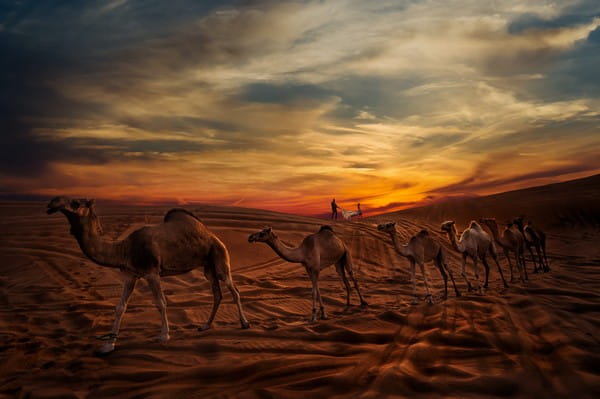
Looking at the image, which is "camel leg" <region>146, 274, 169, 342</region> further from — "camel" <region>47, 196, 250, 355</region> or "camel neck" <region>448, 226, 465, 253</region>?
"camel neck" <region>448, 226, 465, 253</region>

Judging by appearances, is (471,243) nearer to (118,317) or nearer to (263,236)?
(263,236)

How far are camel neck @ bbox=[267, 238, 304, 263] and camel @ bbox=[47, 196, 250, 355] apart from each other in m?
1.23

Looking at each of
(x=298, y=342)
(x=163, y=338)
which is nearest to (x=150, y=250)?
(x=163, y=338)

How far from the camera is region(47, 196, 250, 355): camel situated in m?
5.50

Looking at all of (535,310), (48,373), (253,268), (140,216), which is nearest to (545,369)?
(535,310)

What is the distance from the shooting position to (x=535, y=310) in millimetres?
7594

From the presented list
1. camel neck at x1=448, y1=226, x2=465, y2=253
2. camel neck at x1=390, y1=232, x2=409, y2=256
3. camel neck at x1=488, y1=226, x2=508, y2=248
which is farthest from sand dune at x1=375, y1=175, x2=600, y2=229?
camel neck at x1=390, y1=232, x2=409, y2=256

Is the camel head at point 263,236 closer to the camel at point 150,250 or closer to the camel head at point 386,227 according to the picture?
the camel at point 150,250

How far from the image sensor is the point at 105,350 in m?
5.51

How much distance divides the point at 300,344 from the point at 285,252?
9.08ft

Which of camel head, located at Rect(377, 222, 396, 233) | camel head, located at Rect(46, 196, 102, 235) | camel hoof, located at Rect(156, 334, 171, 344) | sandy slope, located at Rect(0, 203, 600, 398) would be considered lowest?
sandy slope, located at Rect(0, 203, 600, 398)

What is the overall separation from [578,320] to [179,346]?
23.7 feet

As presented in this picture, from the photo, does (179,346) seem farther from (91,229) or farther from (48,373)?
(91,229)

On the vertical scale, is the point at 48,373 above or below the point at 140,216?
below
